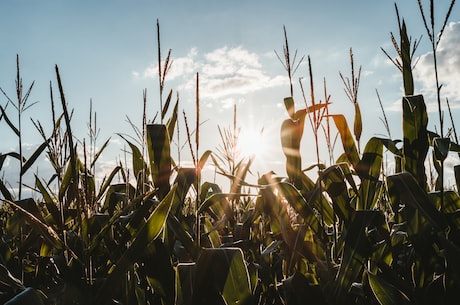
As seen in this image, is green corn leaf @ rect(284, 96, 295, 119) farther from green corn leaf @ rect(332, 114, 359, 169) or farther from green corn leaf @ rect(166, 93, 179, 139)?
green corn leaf @ rect(166, 93, 179, 139)

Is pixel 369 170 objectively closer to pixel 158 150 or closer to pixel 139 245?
pixel 158 150

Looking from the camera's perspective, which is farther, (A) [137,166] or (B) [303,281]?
(A) [137,166]

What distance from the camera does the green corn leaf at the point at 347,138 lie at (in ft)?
6.07

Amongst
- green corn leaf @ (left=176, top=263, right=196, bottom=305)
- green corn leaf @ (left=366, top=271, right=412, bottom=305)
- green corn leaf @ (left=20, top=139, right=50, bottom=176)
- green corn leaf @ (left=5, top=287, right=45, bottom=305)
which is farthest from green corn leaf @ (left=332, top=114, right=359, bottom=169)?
green corn leaf @ (left=20, top=139, right=50, bottom=176)

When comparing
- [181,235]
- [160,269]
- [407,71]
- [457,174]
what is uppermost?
[407,71]

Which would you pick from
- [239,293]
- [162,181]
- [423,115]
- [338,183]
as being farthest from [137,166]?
[423,115]

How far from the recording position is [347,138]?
1.86m

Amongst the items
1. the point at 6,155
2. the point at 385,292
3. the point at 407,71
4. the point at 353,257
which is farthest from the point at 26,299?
the point at 6,155

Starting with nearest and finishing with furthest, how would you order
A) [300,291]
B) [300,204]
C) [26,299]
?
[26,299] < [300,291] < [300,204]

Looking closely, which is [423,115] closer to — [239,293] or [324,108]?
[324,108]

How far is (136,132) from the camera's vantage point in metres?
2.05

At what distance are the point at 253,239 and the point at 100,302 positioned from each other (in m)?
1.55

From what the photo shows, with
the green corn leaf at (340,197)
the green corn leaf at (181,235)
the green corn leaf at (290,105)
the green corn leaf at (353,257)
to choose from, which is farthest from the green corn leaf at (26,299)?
the green corn leaf at (290,105)

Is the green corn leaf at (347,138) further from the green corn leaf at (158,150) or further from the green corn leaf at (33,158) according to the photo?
the green corn leaf at (33,158)
